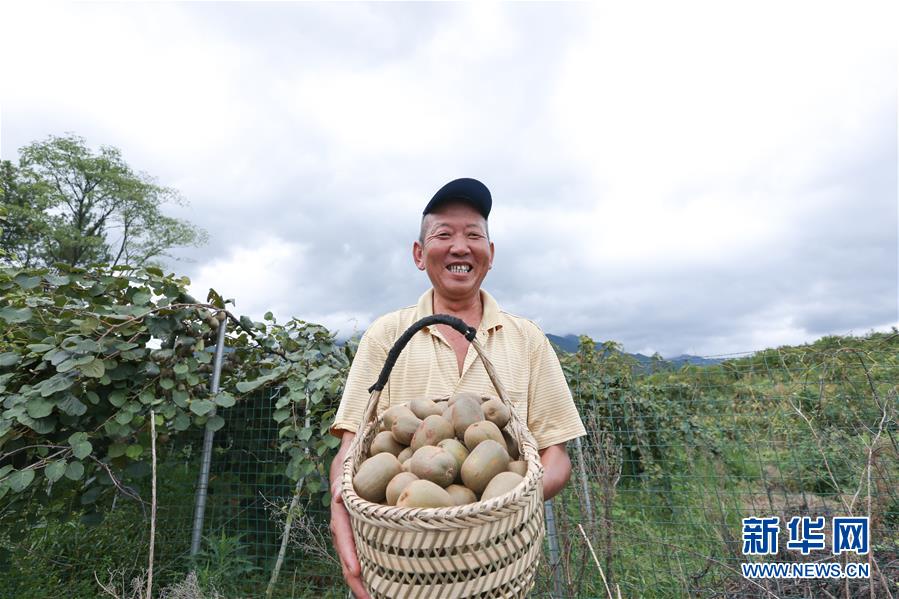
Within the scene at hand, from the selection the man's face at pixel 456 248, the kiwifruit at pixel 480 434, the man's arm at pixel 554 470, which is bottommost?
the man's arm at pixel 554 470

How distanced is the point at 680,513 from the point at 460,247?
3.54 meters

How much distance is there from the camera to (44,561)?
330cm

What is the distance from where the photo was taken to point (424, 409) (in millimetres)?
1417

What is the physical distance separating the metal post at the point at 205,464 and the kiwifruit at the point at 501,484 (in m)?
2.60

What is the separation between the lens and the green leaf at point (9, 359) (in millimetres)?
2758

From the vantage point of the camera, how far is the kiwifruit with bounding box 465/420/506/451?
1255 mm

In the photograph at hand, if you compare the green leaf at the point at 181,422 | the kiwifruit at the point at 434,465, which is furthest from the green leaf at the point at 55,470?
the kiwifruit at the point at 434,465

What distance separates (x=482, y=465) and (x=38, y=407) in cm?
266

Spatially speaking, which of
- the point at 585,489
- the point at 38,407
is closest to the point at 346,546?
the point at 585,489

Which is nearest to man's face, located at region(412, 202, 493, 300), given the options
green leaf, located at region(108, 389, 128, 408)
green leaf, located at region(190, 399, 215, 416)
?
green leaf, located at region(190, 399, 215, 416)

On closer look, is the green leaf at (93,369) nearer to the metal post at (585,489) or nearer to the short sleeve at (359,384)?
the short sleeve at (359,384)

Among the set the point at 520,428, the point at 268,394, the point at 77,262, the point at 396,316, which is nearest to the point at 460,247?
the point at 396,316

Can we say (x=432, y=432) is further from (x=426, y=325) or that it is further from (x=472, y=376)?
(x=472, y=376)

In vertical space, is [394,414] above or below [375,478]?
above
